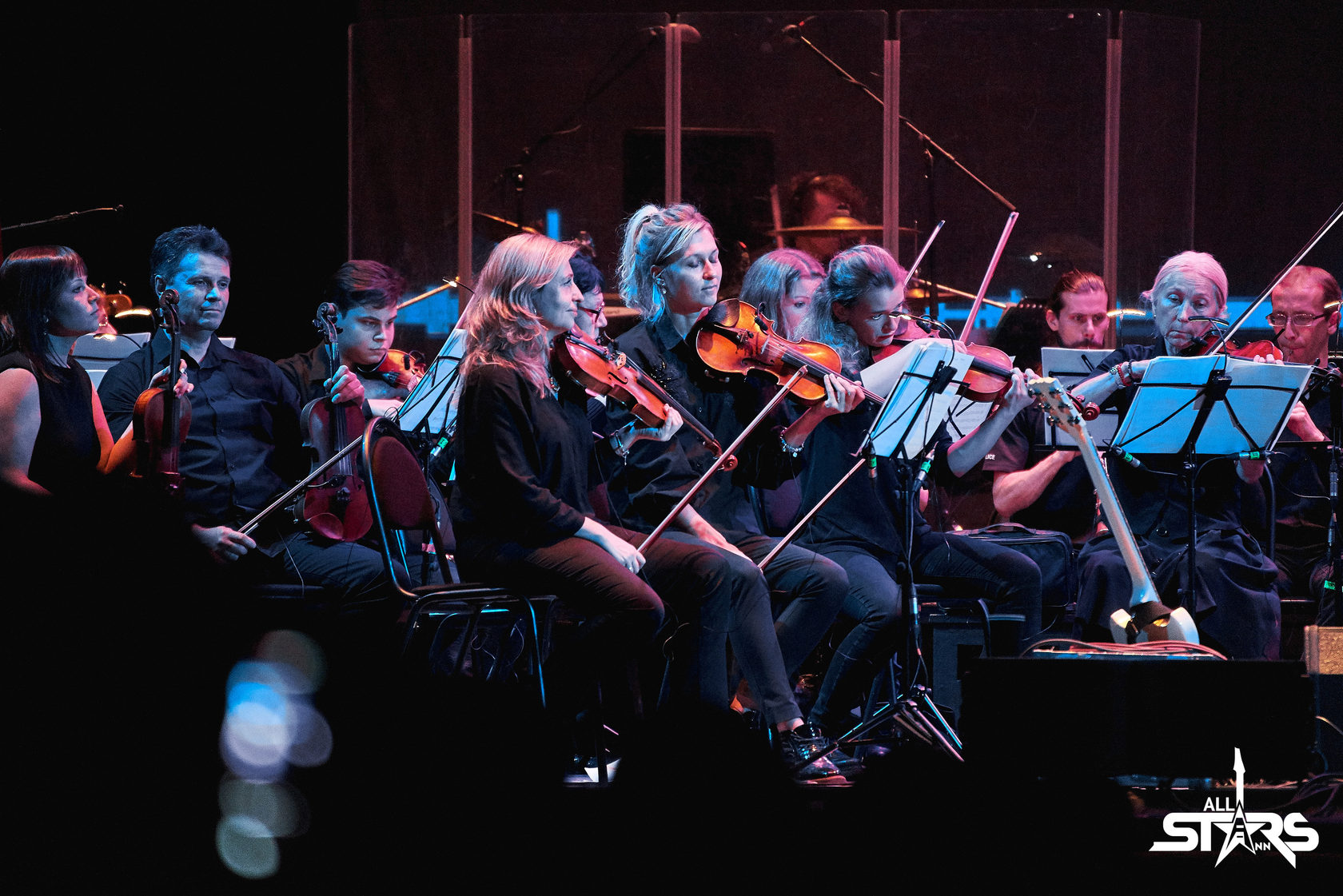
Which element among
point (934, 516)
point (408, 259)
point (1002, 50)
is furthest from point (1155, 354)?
point (408, 259)

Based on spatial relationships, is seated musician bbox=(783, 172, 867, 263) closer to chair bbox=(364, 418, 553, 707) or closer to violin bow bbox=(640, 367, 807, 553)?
violin bow bbox=(640, 367, 807, 553)

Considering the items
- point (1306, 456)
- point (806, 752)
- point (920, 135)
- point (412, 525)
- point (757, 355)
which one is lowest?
point (806, 752)

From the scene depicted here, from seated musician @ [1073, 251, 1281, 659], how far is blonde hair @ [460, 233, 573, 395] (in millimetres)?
1402

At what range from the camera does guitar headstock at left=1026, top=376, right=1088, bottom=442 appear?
2891 mm

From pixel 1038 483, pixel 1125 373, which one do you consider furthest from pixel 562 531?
pixel 1038 483

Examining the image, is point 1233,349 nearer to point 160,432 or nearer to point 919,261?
point 919,261

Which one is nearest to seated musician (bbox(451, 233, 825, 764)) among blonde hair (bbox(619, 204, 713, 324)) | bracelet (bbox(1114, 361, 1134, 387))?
blonde hair (bbox(619, 204, 713, 324))

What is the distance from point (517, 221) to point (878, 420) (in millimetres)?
2366

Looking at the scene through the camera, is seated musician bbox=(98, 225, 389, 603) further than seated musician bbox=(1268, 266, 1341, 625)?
No

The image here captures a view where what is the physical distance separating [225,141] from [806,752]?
3989mm

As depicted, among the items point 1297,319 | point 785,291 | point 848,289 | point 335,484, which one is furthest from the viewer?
point 1297,319

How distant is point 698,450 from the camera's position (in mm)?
3318

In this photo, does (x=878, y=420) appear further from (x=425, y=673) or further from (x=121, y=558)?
(x=121, y=558)

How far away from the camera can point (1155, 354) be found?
387 cm
